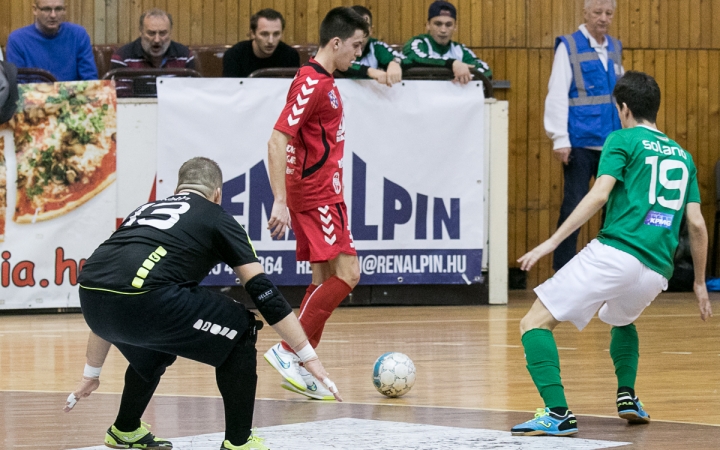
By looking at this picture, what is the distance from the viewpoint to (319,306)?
19.6 ft

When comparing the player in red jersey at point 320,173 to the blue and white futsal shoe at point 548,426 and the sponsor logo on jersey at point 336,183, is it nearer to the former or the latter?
the sponsor logo on jersey at point 336,183

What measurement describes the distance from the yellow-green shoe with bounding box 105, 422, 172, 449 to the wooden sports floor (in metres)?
0.19

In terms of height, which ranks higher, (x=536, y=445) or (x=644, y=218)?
(x=644, y=218)

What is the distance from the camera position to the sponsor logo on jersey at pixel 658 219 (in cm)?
483

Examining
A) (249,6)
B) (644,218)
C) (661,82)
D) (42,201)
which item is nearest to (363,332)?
(42,201)

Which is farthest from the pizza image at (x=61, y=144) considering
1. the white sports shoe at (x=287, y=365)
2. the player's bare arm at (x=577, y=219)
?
the player's bare arm at (x=577, y=219)

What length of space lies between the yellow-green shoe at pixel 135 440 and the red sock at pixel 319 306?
1.69 meters

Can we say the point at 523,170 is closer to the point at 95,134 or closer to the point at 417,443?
the point at 95,134

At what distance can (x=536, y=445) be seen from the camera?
4.34m

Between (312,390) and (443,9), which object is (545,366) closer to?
(312,390)

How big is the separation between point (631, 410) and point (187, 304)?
2.04m

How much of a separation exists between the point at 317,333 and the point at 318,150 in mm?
988

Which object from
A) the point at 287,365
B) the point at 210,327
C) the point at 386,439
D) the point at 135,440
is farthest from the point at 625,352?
the point at 135,440

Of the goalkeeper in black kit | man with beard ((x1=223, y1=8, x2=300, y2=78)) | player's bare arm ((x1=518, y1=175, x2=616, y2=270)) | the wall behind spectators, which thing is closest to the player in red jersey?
player's bare arm ((x1=518, y1=175, x2=616, y2=270))
